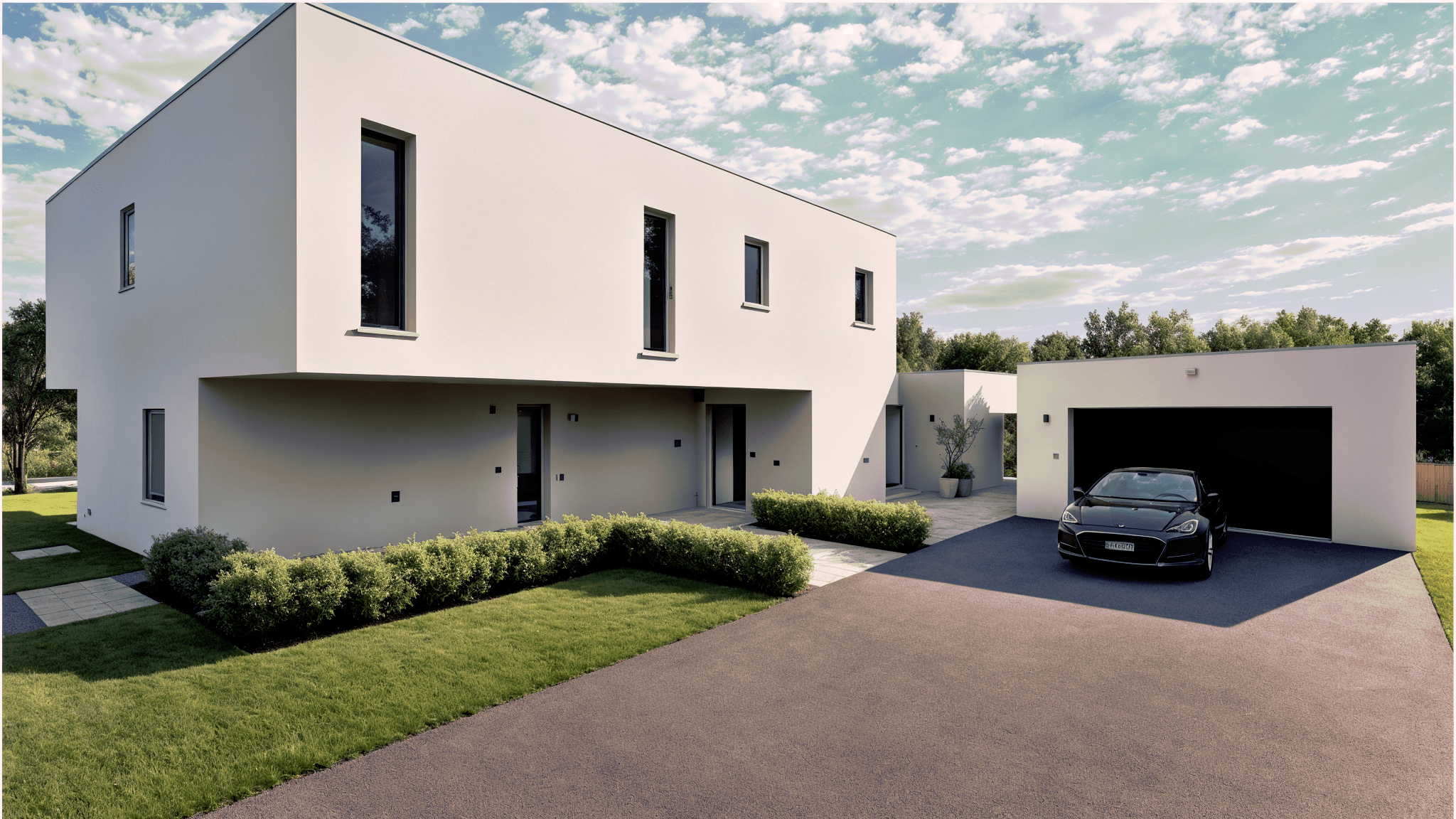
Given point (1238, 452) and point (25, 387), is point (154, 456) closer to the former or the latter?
point (25, 387)

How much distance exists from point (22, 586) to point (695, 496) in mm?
10499

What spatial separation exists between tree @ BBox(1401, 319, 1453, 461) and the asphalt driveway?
28.7 m

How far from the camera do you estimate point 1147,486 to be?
9828 millimetres

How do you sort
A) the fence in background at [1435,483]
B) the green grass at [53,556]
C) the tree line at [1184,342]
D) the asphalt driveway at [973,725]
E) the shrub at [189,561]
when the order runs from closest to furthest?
the asphalt driveway at [973,725] < the shrub at [189,561] < the green grass at [53,556] < the fence in background at [1435,483] < the tree line at [1184,342]

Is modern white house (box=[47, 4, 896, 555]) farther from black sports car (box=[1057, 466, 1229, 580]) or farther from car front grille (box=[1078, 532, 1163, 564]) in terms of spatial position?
car front grille (box=[1078, 532, 1163, 564])

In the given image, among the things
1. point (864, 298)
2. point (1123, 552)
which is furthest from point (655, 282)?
point (1123, 552)

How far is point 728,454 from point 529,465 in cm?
482

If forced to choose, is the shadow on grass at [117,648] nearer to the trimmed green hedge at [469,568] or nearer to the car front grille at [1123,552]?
the trimmed green hedge at [469,568]

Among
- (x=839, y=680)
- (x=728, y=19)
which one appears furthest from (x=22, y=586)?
(x=728, y=19)

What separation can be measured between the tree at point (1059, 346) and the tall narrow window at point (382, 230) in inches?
1673

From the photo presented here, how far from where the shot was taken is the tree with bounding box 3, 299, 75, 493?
18016 mm

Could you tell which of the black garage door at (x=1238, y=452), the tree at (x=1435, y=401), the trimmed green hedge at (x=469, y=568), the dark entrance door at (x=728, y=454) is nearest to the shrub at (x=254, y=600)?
the trimmed green hedge at (x=469, y=568)

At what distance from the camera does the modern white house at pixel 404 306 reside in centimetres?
691

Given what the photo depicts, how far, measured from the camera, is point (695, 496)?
581 inches
